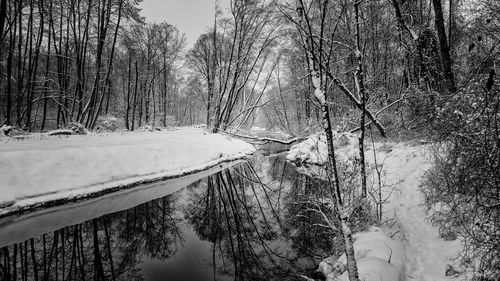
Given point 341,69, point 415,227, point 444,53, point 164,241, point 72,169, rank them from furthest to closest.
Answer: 1. point 341,69
2. point 72,169
3. point 444,53
4. point 164,241
5. point 415,227

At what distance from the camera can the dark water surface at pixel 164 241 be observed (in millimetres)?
4141

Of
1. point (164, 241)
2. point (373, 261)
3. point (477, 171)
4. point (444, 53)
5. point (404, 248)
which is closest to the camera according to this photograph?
point (477, 171)

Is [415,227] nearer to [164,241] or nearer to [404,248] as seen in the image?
[404,248]

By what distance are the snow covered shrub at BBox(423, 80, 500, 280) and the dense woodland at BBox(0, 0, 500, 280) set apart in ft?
0.08

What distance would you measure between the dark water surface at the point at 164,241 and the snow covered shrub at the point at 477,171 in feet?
6.76

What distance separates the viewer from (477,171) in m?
2.79

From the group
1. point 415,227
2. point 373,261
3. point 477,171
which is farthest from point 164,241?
point 477,171

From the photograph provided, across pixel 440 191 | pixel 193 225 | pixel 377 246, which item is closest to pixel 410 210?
pixel 440 191

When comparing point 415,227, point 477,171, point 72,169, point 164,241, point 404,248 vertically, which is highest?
point 477,171

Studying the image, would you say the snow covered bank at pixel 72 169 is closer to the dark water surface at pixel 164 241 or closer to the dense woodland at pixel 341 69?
the dark water surface at pixel 164 241

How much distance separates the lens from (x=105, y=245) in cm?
500

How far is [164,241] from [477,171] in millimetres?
5452

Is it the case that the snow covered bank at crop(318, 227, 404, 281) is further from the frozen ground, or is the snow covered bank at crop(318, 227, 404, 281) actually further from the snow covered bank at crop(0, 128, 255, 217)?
the snow covered bank at crop(0, 128, 255, 217)

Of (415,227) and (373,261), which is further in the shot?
(415,227)
